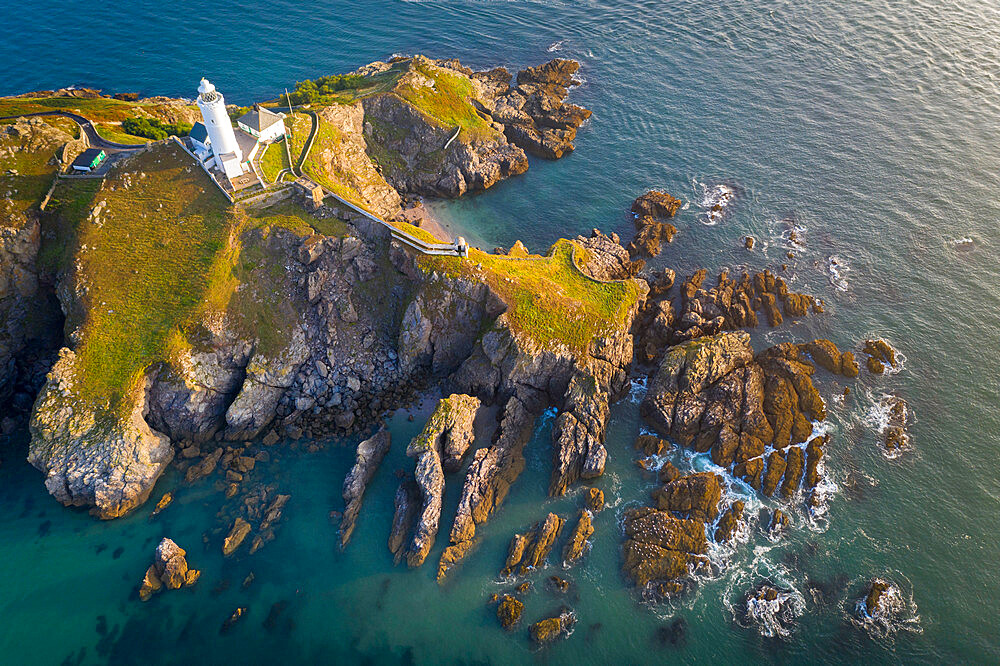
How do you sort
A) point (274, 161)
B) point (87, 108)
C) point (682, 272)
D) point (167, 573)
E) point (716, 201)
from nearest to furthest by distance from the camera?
point (167, 573) → point (274, 161) → point (682, 272) → point (87, 108) → point (716, 201)

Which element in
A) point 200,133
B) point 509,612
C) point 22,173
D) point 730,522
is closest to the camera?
point 509,612

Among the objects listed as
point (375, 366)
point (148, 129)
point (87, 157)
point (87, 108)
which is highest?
point (87, 108)

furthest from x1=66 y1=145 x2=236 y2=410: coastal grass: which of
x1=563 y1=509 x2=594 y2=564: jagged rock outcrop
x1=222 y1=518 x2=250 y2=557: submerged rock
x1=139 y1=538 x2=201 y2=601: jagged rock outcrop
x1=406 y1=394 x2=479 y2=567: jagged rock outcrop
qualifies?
x1=563 y1=509 x2=594 y2=564: jagged rock outcrop

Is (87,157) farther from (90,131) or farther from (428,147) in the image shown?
(428,147)

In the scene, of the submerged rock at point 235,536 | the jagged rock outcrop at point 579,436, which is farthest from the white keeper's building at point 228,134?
the jagged rock outcrop at point 579,436

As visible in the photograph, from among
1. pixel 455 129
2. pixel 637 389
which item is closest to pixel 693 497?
pixel 637 389

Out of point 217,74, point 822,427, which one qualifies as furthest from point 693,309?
point 217,74
